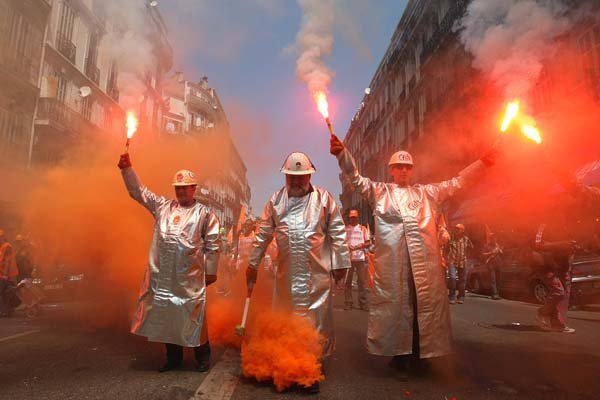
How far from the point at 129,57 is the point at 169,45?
139 centimetres

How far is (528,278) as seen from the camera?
366 inches

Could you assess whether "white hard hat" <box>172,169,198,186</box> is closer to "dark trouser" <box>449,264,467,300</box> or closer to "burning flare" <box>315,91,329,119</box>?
"burning flare" <box>315,91,329,119</box>

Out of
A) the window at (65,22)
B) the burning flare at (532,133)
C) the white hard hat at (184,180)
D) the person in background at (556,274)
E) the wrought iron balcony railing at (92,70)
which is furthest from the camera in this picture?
the wrought iron balcony railing at (92,70)

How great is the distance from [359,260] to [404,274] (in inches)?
178

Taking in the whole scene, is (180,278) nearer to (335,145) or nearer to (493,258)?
(335,145)

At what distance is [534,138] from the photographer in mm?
4547

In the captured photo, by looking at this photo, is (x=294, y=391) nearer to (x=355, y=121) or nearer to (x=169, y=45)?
(x=169, y=45)

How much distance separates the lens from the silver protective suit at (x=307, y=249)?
3.38 meters

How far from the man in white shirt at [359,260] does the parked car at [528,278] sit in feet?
9.08

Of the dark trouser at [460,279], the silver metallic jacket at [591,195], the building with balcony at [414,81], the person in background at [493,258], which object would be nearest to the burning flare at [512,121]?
the silver metallic jacket at [591,195]

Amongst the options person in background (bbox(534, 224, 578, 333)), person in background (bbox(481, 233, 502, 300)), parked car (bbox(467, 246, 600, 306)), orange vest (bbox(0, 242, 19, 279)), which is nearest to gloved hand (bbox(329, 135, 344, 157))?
person in background (bbox(534, 224, 578, 333))

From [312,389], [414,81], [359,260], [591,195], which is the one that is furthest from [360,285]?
[414,81]

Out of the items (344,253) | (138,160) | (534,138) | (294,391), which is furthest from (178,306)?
(138,160)

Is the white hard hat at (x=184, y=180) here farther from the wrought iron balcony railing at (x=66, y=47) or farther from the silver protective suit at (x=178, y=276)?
the wrought iron balcony railing at (x=66, y=47)
